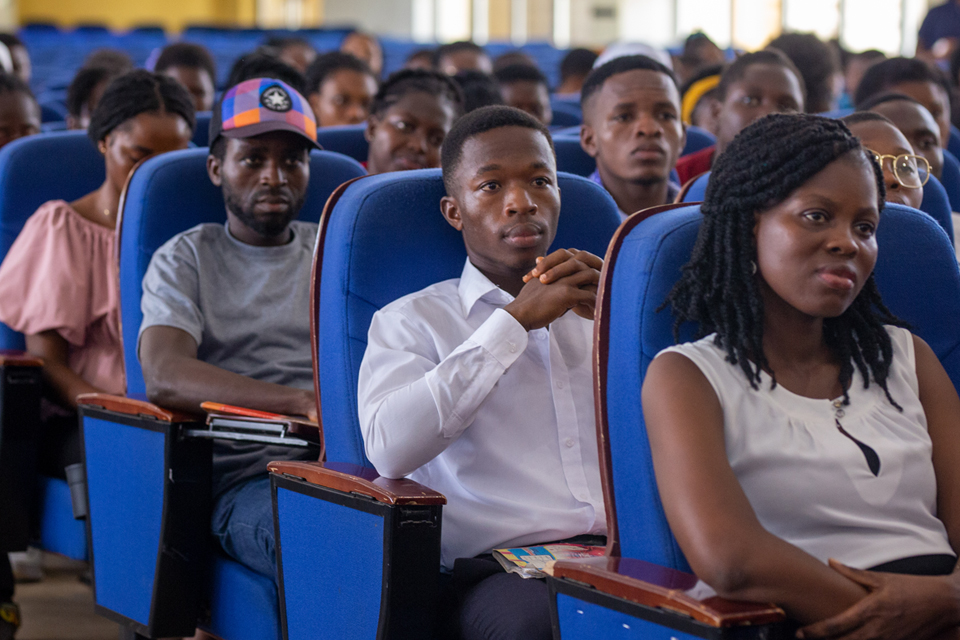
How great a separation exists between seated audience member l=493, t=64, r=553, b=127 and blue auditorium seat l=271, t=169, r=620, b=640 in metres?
2.61

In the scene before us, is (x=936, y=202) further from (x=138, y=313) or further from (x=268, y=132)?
(x=138, y=313)

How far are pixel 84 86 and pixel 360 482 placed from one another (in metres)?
2.56

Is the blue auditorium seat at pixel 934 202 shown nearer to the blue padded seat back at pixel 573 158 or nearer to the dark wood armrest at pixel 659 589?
the blue padded seat back at pixel 573 158

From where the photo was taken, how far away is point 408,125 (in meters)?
2.77

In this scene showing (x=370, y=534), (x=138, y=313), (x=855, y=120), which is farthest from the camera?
(x=138, y=313)

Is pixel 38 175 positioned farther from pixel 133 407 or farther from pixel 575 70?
pixel 575 70

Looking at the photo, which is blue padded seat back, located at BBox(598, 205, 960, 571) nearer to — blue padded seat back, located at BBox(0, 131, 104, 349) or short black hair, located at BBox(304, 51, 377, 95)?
blue padded seat back, located at BBox(0, 131, 104, 349)

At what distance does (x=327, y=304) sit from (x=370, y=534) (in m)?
0.39

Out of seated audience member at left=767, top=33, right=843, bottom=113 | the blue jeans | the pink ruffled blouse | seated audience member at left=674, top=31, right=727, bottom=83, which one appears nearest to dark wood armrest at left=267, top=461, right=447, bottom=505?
the blue jeans

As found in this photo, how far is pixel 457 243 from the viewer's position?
1.74m

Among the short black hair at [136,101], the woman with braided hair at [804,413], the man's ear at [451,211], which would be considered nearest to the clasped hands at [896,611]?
the woman with braided hair at [804,413]

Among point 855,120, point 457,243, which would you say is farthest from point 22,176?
point 855,120

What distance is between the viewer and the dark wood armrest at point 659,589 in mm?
1019

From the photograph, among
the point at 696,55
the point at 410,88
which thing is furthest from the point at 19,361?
the point at 696,55
